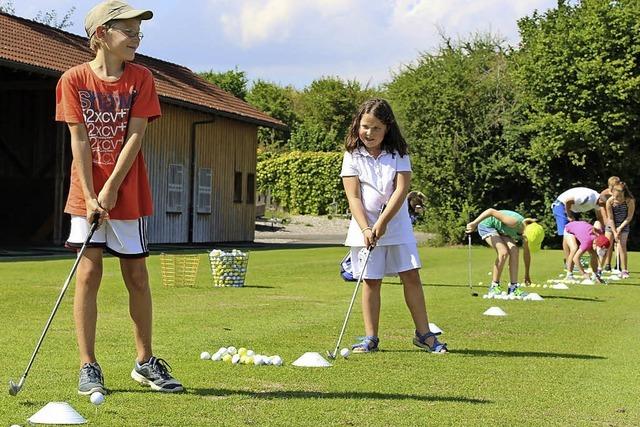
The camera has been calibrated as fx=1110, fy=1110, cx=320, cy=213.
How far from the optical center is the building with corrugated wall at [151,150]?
89.2 ft

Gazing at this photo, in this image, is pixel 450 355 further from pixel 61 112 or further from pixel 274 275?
pixel 274 275

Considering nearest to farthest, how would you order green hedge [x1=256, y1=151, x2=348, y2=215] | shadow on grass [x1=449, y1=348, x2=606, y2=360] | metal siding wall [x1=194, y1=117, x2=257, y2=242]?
shadow on grass [x1=449, y1=348, x2=606, y2=360] < metal siding wall [x1=194, y1=117, x2=257, y2=242] < green hedge [x1=256, y1=151, x2=348, y2=215]

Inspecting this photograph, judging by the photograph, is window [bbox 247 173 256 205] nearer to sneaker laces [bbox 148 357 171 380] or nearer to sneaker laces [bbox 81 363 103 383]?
sneaker laces [bbox 148 357 171 380]

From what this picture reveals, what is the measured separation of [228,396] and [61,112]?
5.89 feet

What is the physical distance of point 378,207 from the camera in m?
8.23

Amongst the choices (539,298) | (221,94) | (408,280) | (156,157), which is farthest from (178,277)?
(221,94)

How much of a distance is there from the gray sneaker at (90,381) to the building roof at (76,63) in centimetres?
1743

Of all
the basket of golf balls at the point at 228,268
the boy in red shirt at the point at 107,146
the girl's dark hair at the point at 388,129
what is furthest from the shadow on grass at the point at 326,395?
the basket of golf balls at the point at 228,268

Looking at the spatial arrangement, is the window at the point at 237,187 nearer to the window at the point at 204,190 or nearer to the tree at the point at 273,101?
the window at the point at 204,190

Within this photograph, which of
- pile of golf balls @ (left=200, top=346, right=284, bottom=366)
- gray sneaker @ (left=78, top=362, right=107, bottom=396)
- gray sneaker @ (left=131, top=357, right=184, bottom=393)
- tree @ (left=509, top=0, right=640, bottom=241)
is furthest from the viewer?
tree @ (left=509, top=0, right=640, bottom=241)

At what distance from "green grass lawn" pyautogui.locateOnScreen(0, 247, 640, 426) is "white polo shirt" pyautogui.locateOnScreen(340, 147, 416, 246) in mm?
885

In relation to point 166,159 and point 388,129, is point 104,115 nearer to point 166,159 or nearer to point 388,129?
point 388,129

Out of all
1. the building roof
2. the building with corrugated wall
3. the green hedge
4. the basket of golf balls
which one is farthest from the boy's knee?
the green hedge

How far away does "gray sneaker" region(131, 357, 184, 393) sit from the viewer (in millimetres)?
6098
